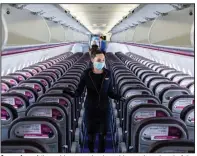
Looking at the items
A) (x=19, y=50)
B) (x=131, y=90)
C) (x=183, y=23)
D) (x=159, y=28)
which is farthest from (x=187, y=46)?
(x=159, y=28)

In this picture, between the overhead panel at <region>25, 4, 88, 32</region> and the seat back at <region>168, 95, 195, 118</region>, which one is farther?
the overhead panel at <region>25, 4, 88, 32</region>

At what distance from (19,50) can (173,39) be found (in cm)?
357

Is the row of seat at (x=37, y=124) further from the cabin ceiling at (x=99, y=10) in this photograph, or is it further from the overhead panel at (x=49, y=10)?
the cabin ceiling at (x=99, y=10)

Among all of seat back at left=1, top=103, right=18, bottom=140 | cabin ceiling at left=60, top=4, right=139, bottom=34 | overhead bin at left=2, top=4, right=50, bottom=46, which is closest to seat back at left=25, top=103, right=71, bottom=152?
seat back at left=1, top=103, right=18, bottom=140

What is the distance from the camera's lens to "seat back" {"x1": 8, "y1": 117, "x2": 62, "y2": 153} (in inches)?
121

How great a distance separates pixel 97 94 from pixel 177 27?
4.06m

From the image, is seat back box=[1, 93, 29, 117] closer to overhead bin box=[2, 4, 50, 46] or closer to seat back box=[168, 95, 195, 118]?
seat back box=[168, 95, 195, 118]

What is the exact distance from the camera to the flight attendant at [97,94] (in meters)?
4.21

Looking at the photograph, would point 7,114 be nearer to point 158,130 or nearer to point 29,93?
point 29,93

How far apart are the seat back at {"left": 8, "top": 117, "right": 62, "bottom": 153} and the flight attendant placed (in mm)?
1183

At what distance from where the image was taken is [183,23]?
7.05 meters

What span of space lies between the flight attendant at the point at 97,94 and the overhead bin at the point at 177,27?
103 inches

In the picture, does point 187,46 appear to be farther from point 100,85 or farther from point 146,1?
point 146,1

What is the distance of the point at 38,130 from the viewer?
3.13m
